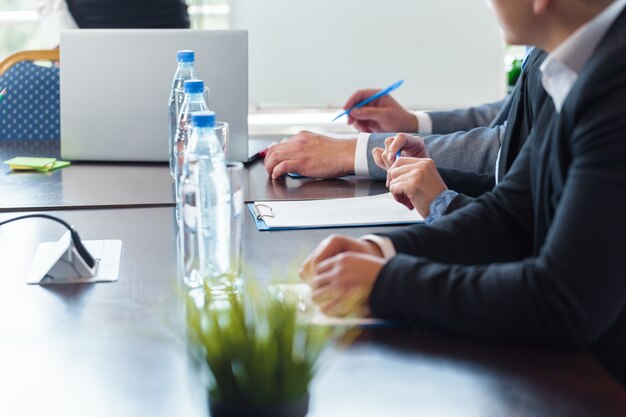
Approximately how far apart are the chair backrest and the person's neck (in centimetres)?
194

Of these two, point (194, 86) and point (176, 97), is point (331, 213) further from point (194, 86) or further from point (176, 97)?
point (176, 97)

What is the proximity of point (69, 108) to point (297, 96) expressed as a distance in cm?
207

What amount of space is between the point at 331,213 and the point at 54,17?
2.06 m

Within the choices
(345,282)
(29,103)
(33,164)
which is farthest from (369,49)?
(345,282)

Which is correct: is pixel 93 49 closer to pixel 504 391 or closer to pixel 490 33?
pixel 504 391

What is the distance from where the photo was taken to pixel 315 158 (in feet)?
6.10

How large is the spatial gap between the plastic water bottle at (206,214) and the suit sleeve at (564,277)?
0.24m

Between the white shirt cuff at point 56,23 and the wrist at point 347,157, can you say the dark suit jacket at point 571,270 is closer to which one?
the wrist at point 347,157

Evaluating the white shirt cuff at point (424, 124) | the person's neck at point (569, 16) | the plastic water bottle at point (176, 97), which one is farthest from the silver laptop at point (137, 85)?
the person's neck at point (569, 16)

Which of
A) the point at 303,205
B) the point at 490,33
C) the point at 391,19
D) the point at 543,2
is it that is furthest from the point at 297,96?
the point at 543,2

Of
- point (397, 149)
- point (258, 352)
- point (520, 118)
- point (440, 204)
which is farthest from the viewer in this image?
point (397, 149)

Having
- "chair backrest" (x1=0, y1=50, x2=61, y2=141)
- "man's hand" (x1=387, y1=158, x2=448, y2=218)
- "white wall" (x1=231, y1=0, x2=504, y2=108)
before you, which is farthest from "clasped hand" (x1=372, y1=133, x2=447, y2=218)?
→ "white wall" (x1=231, y1=0, x2=504, y2=108)

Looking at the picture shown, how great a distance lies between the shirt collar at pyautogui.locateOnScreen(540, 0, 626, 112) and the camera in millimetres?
977

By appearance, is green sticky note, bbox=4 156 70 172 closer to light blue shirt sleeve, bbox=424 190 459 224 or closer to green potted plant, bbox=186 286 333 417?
light blue shirt sleeve, bbox=424 190 459 224
